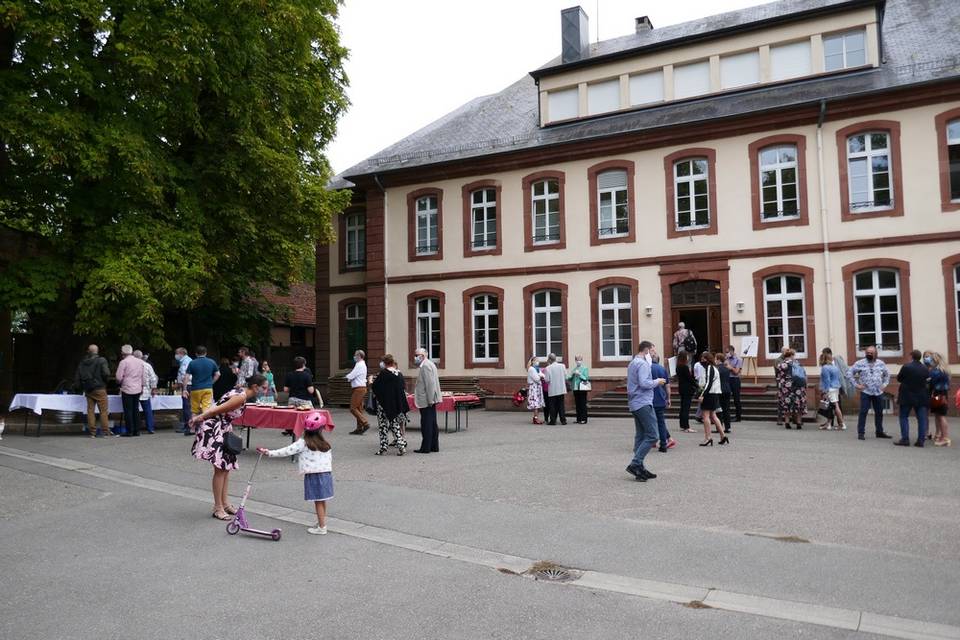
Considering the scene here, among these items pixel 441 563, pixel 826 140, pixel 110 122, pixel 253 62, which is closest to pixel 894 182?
pixel 826 140

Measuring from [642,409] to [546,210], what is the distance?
14.8 m

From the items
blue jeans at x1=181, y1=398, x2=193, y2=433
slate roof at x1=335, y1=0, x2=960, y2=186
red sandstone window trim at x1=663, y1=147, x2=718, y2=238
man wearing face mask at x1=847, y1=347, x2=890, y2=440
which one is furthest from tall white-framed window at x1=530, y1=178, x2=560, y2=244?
blue jeans at x1=181, y1=398, x2=193, y2=433

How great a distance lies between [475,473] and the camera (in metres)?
10.3

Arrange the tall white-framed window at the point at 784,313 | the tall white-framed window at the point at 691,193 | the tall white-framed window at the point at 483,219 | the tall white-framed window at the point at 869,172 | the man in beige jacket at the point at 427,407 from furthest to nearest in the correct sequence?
the tall white-framed window at the point at 483,219 → the tall white-framed window at the point at 691,193 → the tall white-framed window at the point at 784,313 → the tall white-framed window at the point at 869,172 → the man in beige jacket at the point at 427,407

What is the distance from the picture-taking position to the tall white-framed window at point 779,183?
66.4 ft

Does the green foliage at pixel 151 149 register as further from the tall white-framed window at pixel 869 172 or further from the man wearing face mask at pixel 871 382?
the tall white-framed window at pixel 869 172

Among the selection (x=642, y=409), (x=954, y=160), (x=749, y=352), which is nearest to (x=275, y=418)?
(x=642, y=409)

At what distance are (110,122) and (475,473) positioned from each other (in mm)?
11878

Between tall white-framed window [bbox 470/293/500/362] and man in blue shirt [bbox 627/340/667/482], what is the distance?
14241 millimetres

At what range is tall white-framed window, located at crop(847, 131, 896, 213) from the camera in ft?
62.9

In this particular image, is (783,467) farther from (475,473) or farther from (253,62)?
(253,62)

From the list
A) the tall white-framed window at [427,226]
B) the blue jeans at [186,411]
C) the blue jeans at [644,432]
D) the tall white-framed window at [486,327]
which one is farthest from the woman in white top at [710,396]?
the tall white-framed window at [427,226]

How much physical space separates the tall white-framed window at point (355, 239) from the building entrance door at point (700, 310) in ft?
39.8

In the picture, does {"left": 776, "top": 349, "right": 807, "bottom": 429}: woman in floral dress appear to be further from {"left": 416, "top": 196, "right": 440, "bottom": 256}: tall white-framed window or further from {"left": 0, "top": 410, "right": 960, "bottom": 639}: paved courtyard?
{"left": 416, "top": 196, "right": 440, "bottom": 256}: tall white-framed window
